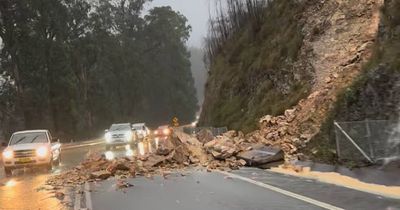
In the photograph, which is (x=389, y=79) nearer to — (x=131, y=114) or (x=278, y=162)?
(x=278, y=162)

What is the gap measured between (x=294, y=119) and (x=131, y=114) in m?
80.7

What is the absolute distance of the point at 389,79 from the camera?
17.8 meters

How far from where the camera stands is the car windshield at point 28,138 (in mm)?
27172

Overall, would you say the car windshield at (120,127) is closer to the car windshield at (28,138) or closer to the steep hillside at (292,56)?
the steep hillside at (292,56)

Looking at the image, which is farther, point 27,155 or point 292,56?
point 292,56

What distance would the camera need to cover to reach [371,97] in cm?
1816

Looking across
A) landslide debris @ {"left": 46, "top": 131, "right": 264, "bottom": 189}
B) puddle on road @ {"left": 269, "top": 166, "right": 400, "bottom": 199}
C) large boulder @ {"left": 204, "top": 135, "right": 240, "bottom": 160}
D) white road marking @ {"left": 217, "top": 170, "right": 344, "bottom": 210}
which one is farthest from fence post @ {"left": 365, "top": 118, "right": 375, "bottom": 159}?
large boulder @ {"left": 204, "top": 135, "right": 240, "bottom": 160}

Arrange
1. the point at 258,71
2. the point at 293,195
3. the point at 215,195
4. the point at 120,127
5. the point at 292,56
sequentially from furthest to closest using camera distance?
the point at 120,127, the point at 258,71, the point at 292,56, the point at 215,195, the point at 293,195

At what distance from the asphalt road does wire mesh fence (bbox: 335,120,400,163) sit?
5.55 feet

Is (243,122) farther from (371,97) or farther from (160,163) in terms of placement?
(371,97)

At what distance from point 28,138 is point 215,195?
51.2 ft

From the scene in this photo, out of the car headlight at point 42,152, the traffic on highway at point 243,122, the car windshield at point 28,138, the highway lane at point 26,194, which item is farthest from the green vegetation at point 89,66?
the highway lane at point 26,194

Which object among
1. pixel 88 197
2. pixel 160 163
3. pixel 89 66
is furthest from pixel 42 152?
pixel 89 66

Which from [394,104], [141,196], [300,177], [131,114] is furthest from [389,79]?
[131,114]
